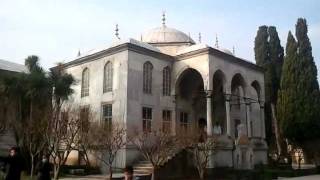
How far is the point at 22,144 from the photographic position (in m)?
24.6

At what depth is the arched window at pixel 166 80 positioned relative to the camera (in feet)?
→ 103

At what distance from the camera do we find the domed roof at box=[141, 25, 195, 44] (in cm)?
3684

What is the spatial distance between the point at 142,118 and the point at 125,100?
1965 mm

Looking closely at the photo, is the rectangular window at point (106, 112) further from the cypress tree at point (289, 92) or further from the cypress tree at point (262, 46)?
the cypress tree at point (262, 46)

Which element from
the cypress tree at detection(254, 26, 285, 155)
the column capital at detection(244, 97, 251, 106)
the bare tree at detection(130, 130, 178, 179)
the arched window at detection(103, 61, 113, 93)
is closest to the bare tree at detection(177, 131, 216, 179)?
the bare tree at detection(130, 130, 178, 179)

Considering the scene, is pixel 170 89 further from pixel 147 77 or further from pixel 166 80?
pixel 147 77

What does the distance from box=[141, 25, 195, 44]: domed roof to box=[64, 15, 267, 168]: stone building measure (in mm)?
294

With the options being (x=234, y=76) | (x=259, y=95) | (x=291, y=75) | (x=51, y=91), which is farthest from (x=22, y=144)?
(x=291, y=75)

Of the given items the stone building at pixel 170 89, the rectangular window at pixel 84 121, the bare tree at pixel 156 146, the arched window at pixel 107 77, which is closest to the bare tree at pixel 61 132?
the rectangular window at pixel 84 121

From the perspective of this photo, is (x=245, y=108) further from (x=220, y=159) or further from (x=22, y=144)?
(x=22, y=144)

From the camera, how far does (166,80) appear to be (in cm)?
3178

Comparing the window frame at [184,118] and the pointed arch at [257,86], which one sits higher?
the pointed arch at [257,86]

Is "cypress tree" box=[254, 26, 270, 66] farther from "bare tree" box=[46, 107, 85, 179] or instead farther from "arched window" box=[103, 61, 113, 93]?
"bare tree" box=[46, 107, 85, 179]

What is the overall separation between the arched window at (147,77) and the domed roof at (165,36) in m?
7.02
